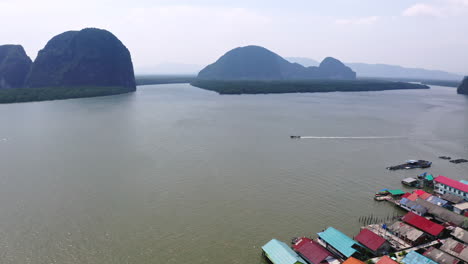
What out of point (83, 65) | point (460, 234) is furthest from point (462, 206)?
point (83, 65)

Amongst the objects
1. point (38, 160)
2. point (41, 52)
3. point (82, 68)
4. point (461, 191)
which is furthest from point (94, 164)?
point (41, 52)

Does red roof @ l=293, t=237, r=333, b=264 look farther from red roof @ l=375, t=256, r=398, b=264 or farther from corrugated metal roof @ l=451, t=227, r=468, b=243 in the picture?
corrugated metal roof @ l=451, t=227, r=468, b=243

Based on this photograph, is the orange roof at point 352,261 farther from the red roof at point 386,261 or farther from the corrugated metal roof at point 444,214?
the corrugated metal roof at point 444,214

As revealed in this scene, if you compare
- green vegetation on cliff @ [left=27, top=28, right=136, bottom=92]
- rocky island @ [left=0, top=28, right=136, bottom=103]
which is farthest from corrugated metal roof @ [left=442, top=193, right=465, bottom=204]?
green vegetation on cliff @ [left=27, top=28, right=136, bottom=92]

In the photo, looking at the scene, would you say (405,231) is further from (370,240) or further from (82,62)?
(82,62)

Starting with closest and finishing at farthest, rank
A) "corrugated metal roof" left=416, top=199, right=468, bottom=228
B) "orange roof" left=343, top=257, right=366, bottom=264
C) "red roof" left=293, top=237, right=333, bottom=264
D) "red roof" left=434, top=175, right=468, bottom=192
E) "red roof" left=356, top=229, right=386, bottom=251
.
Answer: "orange roof" left=343, top=257, right=366, bottom=264 → "red roof" left=293, top=237, right=333, bottom=264 → "red roof" left=356, top=229, right=386, bottom=251 → "corrugated metal roof" left=416, top=199, right=468, bottom=228 → "red roof" left=434, top=175, right=468, bottom=192

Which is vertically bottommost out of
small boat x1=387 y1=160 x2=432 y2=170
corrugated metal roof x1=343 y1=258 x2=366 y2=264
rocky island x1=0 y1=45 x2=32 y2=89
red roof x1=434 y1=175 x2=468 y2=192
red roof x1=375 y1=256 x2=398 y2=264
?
corrugated metal roof x1=343 y1=258 x2=366 y2=264

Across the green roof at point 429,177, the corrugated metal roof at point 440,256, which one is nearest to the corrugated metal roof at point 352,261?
the corrugated metal roof at point 440,256

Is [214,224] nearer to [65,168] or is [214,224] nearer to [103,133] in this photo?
[65,168]
